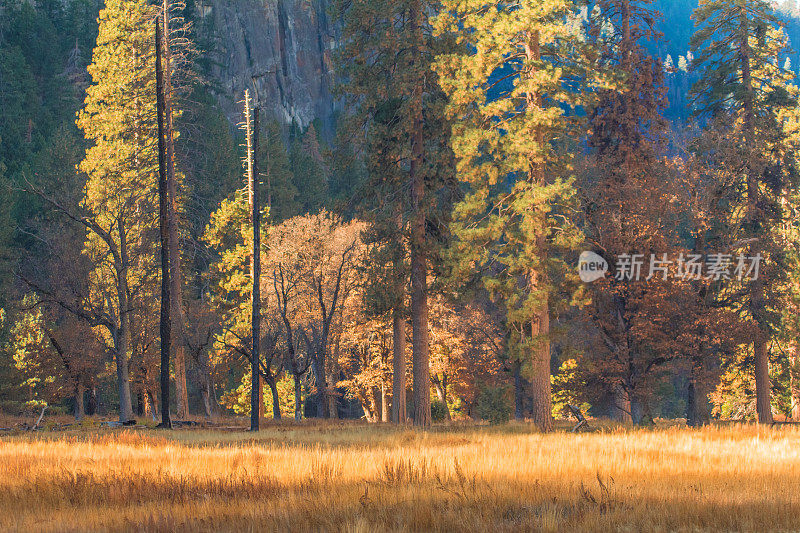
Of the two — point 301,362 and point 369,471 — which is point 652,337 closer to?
point 369,471

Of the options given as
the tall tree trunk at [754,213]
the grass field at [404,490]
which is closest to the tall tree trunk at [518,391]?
the tall tree trunk at [754,213]

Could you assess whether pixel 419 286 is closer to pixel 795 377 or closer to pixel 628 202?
pixel 628 202

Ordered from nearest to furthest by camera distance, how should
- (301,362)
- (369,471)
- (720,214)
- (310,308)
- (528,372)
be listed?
(369,471) → (528,372) → (720,214) → (310,308) → (301,362)

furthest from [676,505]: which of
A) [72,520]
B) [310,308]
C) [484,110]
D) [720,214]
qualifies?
[310,308]

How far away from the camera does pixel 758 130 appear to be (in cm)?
3130

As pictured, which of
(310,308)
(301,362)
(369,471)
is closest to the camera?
(369,471)

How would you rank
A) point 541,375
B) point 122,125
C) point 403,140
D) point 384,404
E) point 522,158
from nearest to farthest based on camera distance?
point 522,158, point 541,375, point 403,140, point 122,125, point 384,404

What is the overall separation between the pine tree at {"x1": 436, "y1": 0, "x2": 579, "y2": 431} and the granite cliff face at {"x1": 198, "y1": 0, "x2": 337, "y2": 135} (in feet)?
300

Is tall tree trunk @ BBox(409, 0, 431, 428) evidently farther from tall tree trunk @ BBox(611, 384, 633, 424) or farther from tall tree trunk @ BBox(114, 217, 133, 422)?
tall tree trunk @ BBox(114, 217, 133, 422)

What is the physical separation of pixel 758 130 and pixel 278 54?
10457cm

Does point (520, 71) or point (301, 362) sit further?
point (301, 362)

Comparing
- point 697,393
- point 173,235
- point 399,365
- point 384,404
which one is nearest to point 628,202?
point 697,393

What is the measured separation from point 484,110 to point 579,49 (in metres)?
3.40

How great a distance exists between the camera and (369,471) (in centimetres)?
1102
